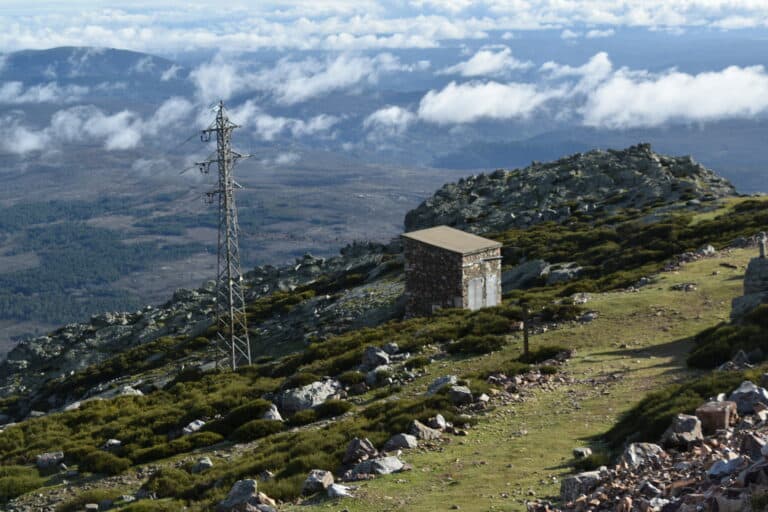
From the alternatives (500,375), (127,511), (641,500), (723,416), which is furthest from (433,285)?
(641,500)

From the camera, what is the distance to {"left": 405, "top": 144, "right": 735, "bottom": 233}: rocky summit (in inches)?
3501

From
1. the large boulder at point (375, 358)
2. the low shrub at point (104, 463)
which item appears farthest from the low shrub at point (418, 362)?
the low shrub at point (104, 463)

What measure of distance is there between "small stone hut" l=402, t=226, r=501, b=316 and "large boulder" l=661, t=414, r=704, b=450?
2816 cm

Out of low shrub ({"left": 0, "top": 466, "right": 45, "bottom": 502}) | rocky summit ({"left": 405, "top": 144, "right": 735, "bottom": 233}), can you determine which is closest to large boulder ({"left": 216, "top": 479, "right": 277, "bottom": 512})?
low shrub ({"left": 0, "top": 466, "right": 45, "bottom": 502})

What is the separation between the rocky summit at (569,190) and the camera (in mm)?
88938

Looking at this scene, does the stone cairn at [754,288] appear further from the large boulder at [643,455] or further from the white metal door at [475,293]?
the white metal door at [475,293]

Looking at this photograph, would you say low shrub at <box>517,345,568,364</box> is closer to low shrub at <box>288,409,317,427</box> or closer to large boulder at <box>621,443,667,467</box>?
low shrub at <box>288,409,317,427</box>

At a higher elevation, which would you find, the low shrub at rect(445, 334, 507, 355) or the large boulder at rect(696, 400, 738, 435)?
the large boulder at rect(696, 400, 738, 435)

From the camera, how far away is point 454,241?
47.6 meters

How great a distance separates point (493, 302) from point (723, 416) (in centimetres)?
2976

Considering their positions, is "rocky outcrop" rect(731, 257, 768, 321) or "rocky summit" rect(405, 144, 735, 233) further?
"rocky summit" rect(405, 144, 735, 233)

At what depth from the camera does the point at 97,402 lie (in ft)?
141

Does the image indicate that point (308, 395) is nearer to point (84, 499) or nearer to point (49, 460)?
point (49, 460)

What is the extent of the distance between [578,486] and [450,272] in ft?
101
